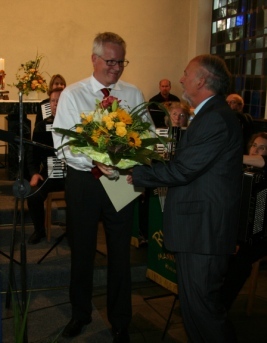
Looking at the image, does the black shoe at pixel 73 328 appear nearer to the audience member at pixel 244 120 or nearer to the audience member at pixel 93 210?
the audience member at pixel 93 210

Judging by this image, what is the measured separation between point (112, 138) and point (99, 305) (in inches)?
70.3

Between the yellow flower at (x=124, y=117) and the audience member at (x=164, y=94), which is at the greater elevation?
the audience member at (x=164, y=94)

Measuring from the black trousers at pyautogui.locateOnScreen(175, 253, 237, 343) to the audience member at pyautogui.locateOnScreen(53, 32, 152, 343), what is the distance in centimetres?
54

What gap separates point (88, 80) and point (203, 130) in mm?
903

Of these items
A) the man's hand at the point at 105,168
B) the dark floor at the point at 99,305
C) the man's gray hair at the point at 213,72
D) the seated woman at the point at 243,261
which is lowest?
the dark floor at the point at 99,305

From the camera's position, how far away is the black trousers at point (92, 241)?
291 cm

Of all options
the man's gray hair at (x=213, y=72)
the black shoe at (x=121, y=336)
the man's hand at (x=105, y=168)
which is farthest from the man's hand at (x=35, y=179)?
the man's gray hair at (x=213, y=72)

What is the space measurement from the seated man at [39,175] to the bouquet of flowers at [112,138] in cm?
211

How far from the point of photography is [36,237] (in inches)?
184

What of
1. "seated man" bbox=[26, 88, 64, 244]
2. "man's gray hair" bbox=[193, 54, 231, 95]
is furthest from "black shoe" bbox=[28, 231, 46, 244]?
"man's gray hair" bbox=[193, 54, 231, 95]

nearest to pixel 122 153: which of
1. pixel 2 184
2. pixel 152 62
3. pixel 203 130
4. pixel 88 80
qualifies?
pixel 203 130

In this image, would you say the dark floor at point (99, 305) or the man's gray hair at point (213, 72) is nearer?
the man's gray hair at point (213, 72)

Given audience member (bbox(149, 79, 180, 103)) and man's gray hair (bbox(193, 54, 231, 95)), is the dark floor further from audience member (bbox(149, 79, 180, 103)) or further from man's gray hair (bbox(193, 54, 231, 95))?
audience member (bbox(149, 79, 180, 103))

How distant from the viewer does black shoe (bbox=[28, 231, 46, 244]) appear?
465 cm
